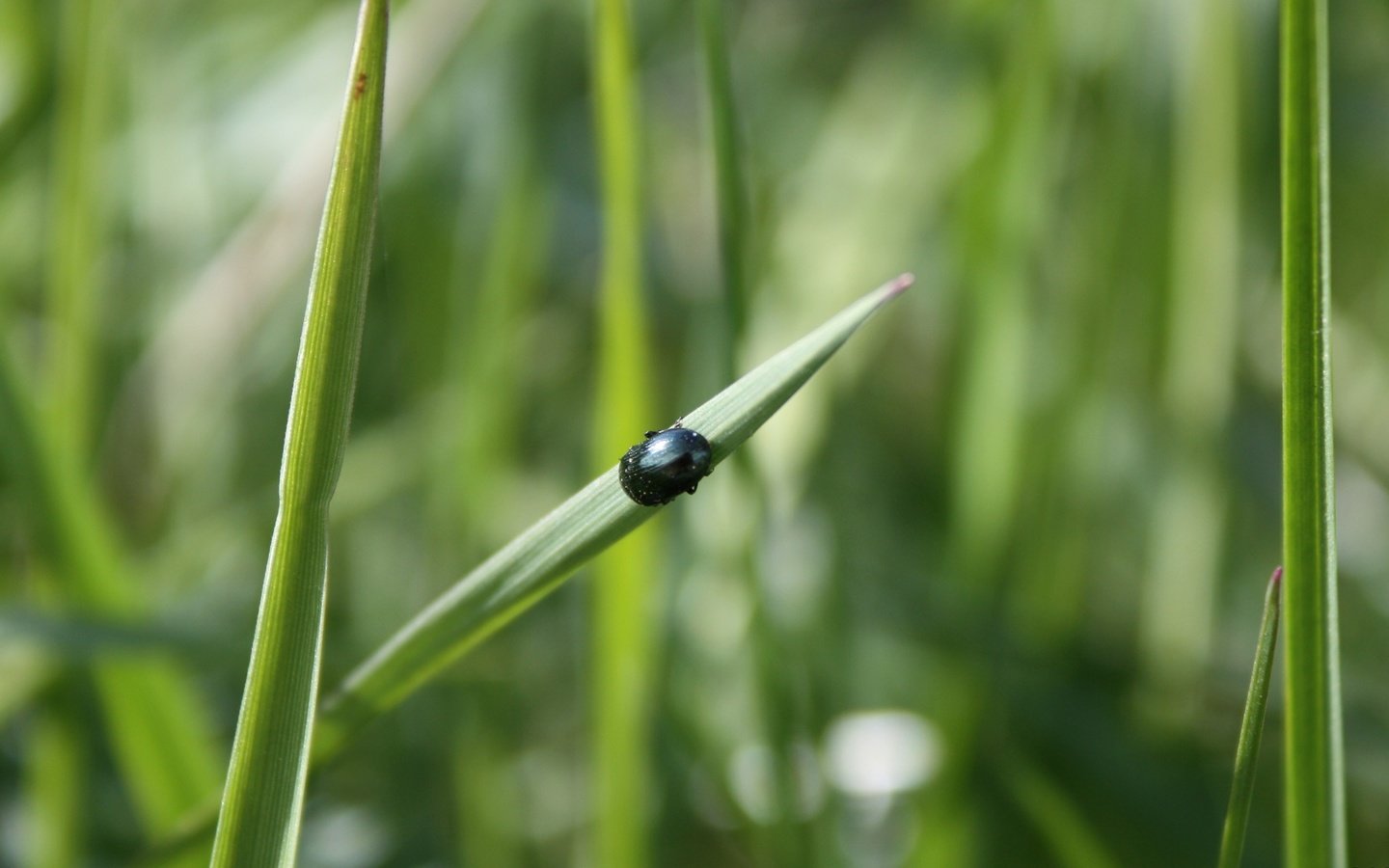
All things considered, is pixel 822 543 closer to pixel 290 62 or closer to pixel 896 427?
pixel 896 427

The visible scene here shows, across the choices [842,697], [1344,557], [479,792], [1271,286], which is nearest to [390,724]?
[479,792]

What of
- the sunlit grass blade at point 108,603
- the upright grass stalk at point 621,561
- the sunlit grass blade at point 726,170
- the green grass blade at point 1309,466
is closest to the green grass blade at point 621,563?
the upright grass stalk at point 621,561

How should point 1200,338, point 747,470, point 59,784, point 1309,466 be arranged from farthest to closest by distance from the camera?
point 1200,338
point 59,784
point 747,470
point 1309,466

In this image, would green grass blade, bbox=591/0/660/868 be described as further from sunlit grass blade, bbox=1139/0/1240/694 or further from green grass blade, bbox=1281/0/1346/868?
sunlit grass blade, bbox=1139/0/1240/694

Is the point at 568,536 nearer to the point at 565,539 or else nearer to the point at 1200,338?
the point at 565,539

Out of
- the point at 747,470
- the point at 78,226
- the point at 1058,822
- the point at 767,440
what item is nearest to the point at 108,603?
the point at 78,226

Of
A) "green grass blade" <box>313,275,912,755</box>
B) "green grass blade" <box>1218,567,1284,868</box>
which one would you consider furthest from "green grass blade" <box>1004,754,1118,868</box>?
"green grass blade" <box>313,275,912,755</box>
